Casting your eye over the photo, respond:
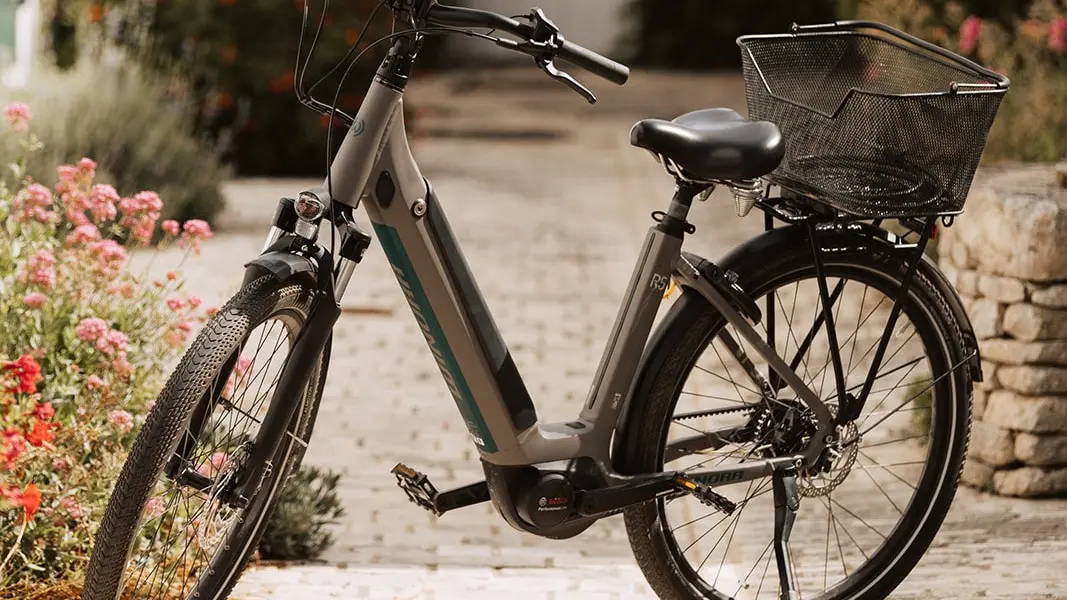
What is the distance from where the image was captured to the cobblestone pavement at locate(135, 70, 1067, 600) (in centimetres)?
383

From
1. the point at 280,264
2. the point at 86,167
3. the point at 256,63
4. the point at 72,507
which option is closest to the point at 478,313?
the point at 280,264

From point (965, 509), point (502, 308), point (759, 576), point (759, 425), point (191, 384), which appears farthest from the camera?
point (502, 308)

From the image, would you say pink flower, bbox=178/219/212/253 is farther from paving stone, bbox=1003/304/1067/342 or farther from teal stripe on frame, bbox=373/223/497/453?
paving stone, bbox=1003/304/1067/342

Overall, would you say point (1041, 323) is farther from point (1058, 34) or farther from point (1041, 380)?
point (1058, 34)

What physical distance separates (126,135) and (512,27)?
593 cm

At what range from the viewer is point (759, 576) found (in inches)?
153

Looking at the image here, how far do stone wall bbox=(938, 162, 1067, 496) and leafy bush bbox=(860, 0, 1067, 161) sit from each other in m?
2.71

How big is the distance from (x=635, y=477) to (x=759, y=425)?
0.32 meters

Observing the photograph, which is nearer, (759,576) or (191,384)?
(191,384)

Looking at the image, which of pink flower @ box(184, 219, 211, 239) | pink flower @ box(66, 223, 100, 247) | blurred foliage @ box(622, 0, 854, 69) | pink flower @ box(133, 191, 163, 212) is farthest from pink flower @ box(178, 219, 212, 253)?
blurred foliage @ box(622, 0, 854, 69)

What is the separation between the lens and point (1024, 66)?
9547mm

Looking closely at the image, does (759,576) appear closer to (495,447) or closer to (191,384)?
(495,447)

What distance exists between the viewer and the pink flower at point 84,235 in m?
4.02

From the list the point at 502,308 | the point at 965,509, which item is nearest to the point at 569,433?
the point at 965,509
